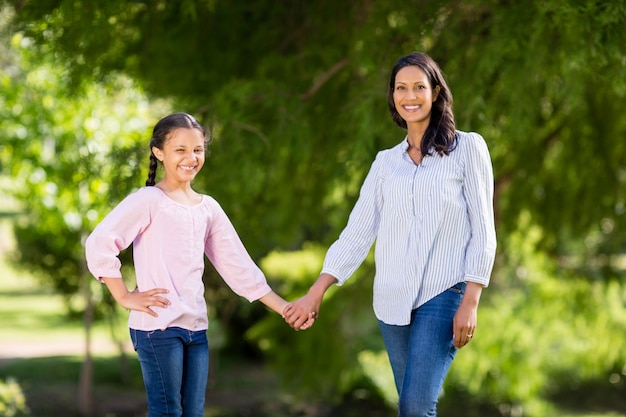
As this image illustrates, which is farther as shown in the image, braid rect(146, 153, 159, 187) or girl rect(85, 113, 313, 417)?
braid rect(146, 153, 159, 187)

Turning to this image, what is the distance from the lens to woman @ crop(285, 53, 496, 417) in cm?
300

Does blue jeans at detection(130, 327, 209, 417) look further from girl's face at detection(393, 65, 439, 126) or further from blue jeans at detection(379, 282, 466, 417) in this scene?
girl's face at detection(393, 65, 439, 126)

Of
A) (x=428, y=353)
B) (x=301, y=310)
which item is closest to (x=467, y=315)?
(x=428, y=353)

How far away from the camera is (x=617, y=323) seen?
29.8ft

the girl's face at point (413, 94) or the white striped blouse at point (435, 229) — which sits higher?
the girl's face at point (413, 94)

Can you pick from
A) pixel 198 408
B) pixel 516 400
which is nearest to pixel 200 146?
pixel 198 408

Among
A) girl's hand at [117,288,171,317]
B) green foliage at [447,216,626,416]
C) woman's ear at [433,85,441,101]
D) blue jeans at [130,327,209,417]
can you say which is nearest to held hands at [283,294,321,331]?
blue jeans at [130,327,209,417]

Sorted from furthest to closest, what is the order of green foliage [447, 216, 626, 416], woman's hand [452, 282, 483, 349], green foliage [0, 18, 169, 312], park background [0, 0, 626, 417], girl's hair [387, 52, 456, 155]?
green foliage [0, 18, 169, 312]
green foliage [447, 216, 626, 416]
park background [0, 0, 626, 417]
girl's hair [387, 52, 456, 155]
woman's hand [452, 282, 483, 349]

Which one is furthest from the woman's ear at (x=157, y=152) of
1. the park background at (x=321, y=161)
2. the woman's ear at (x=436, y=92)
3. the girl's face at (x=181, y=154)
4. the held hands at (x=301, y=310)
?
the park background at (x=321, y=161)

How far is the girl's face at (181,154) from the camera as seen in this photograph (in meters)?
3.14

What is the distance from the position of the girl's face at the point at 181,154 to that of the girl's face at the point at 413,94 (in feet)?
2.29

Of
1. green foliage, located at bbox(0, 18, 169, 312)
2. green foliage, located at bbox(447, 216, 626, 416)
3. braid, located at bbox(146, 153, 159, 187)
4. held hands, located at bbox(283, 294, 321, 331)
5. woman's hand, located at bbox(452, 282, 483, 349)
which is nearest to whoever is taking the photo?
woman's hand, located at bbox(452, 282, 483, 349)

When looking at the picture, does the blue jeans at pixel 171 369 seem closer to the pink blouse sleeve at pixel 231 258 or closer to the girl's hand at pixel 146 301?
the girl's hand at pixel 146 301

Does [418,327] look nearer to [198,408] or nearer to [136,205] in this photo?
[198,408]
